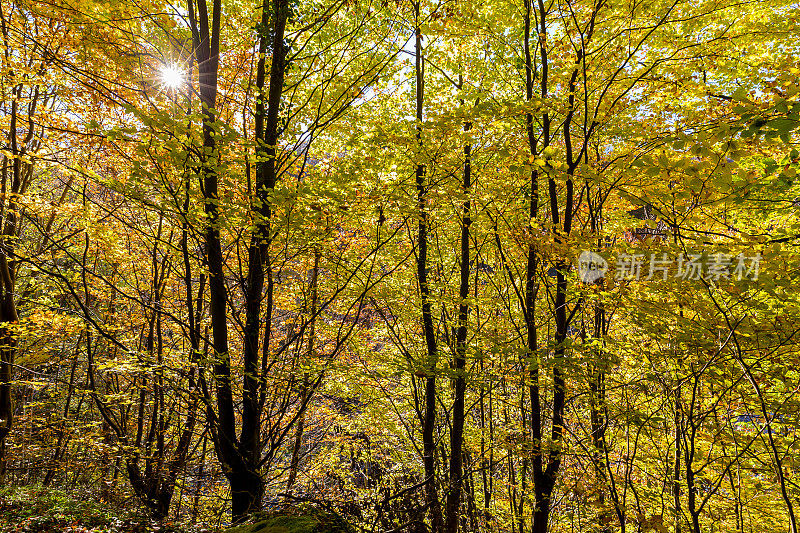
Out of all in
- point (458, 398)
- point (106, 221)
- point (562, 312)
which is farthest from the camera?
point (106, 221)

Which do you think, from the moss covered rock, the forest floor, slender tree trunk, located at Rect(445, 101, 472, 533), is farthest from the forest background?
the forest floor

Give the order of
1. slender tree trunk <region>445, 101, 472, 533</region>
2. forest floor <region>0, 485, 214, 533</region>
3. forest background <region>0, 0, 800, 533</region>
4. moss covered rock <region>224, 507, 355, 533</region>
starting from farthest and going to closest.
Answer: slender tree trunk <region>445, 101, 472, 533</region>, forest floor <region>0, 485, 214, 533</region>, forest background <region>0, 0, 800, 533</region>, moss covered rock <region>224, 507, 355, 533</region>

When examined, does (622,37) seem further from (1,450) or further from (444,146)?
(1,450)

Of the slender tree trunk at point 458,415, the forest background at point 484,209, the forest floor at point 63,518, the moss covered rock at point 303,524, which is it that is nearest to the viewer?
the moss covered rock at point 303,524

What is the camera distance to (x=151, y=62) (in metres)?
5.70

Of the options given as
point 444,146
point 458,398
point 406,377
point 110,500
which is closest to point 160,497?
point 110,500

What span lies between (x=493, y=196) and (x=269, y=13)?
11.7ft

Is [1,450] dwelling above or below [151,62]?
below

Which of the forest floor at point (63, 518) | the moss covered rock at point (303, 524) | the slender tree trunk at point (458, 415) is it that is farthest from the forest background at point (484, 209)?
the forest floor at point (63, 518)

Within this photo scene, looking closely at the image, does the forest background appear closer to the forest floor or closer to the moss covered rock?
the moss covered rock

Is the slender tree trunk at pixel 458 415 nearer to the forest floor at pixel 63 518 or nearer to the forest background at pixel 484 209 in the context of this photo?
the forest background at pixel 484 209

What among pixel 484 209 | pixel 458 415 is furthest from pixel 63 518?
pixel 484 209

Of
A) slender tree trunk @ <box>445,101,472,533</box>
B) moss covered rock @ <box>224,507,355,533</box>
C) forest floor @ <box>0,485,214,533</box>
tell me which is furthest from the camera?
slender tree trunk @ <box>445,101,472,533</box>

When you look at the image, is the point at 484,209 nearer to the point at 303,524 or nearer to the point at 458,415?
the point at 458,415
